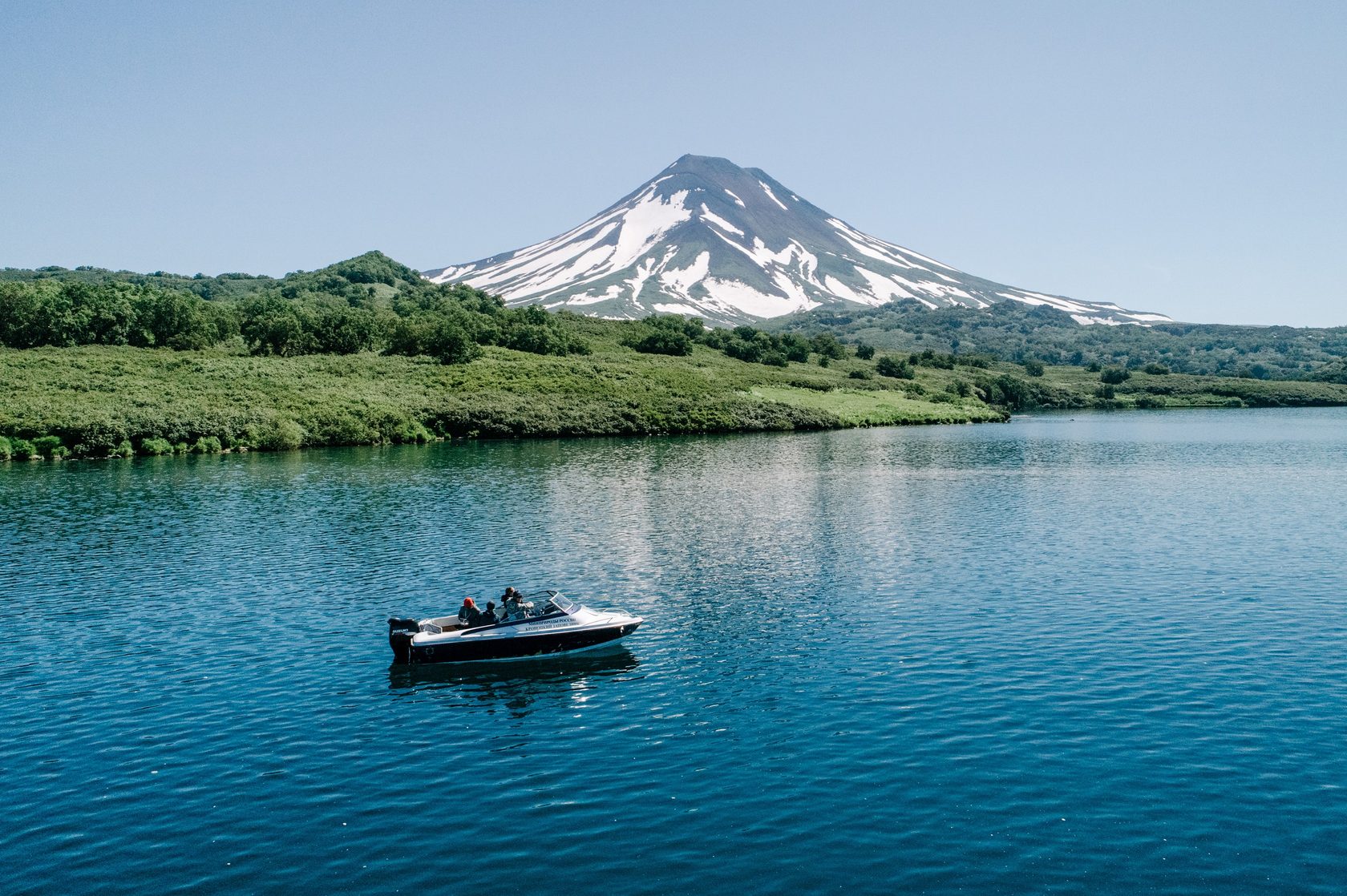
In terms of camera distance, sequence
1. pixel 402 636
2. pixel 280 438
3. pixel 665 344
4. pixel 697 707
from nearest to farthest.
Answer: pixel 697 707 → pixel 402 636 → pixel 280 438 → pixel 665 344

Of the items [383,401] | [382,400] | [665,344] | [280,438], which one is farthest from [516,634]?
[665,344]

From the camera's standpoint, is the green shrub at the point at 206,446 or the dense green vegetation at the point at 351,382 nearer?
the green shrub at the point at 206,446

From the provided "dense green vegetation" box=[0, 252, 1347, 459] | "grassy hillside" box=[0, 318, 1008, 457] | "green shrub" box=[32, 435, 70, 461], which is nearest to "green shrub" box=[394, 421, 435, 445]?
"grassy hillside" box=[0, 318, 1008, 457]

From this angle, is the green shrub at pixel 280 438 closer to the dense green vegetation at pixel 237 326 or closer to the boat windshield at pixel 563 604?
the dense green vegetation at pixel 237 326

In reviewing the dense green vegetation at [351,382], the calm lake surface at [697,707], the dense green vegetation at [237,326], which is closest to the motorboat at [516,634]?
the calm lake surface at [697,707]

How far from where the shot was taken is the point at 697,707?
2850 centimetres

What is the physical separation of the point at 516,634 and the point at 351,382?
109696mm

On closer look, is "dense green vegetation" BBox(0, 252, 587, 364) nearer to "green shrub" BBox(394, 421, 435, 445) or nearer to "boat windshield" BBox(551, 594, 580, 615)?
"green shrub" BBox(394, 421, 435, 445)

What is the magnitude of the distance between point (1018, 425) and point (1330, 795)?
134m

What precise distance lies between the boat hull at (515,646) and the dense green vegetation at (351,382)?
82.3 metres

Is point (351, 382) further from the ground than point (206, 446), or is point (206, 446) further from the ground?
point (351, 382)

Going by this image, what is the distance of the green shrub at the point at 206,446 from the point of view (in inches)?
4117

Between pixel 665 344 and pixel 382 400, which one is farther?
pixel 665 344

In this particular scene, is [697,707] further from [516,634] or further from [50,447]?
[50,447]
